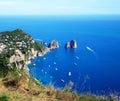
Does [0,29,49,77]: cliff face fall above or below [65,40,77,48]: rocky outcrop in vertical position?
above

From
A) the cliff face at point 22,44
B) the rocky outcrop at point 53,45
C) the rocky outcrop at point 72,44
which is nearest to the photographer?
the cliff face at point 22,44

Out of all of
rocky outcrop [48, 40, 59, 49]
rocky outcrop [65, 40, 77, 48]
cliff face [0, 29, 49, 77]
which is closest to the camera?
cliff face [0, 29, 49, 77]

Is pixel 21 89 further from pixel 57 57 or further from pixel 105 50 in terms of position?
pixel 105 50

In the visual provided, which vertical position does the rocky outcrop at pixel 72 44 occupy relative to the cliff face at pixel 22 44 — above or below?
below

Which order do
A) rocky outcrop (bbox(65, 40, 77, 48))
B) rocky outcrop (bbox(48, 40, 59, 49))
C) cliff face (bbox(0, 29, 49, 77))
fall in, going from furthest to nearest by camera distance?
rocky outcrop (bbox(65, 40, 77, 48))
rocky outcrop (bbox(48, 40, 59, 49))
cliff face (bbox(0, 29, 49, 77))

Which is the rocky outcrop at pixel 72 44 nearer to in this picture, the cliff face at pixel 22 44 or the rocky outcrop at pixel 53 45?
the rocky outcrop at pixel 53 45

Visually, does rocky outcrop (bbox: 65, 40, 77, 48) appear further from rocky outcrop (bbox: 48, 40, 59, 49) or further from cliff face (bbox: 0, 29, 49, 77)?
cliff face (bbox: 0, 29, 49, 77)

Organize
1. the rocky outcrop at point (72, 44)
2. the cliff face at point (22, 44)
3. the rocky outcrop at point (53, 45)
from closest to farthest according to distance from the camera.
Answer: the cliff face at point (22, 44) < the rocky outcrop at point (53, 45) < the rocky outcrop at point (72, 44)

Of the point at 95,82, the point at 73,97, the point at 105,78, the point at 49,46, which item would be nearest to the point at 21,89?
the point at 73,97

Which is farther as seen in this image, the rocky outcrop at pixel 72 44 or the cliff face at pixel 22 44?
the rocky outcrop at pixel 72 44

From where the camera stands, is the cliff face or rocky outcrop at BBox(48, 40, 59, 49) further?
rocky outcrop at BBox(48, 40, 59, 49)

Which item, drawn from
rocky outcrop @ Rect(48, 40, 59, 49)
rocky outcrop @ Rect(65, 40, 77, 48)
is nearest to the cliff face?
rocky outcrop @ Rect(48, 40, 59, 49)

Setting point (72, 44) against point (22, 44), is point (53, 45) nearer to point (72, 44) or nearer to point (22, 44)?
point (72, 44)

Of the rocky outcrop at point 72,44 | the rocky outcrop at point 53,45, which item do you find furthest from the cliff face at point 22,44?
the rocky outcrop at point 72,44
